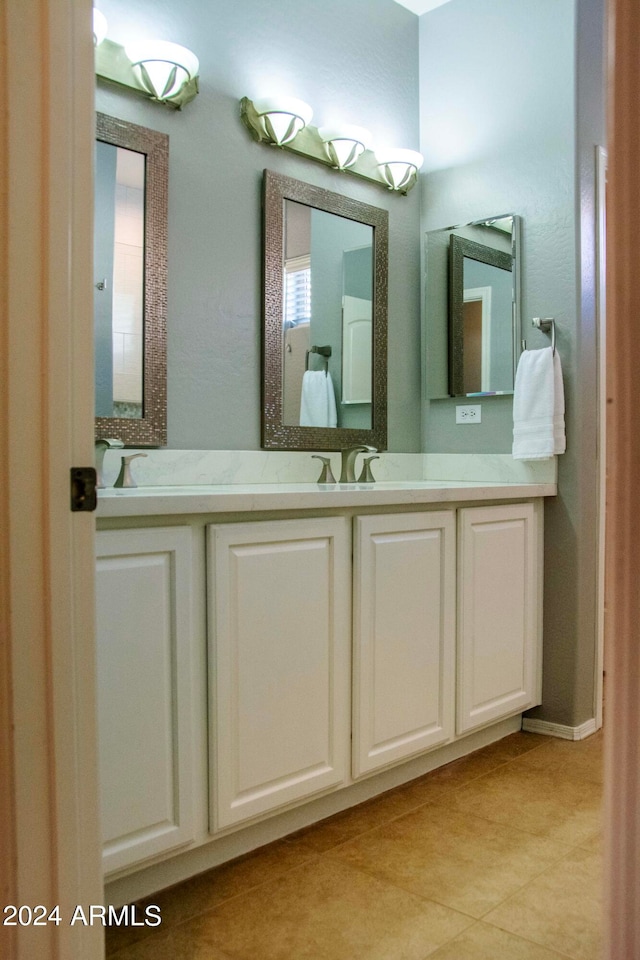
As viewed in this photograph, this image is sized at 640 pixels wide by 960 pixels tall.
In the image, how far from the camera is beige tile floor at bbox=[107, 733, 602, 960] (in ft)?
4.93

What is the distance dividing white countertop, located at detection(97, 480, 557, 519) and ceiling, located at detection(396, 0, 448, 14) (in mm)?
1900

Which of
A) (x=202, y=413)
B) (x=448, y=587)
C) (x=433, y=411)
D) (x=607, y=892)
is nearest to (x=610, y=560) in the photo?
(x=607, y=892)

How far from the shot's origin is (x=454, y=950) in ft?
4.90

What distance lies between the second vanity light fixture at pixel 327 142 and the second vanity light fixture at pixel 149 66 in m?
0.29

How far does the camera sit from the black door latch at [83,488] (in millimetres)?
990

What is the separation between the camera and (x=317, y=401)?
8.77 feet

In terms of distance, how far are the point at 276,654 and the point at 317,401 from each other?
113 centimetres

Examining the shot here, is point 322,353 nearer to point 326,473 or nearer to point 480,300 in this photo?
point 326,473

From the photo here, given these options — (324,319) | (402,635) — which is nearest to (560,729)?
(402,635)

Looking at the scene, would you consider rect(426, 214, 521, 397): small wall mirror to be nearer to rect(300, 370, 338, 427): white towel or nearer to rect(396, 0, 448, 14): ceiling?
rect(300, 370, 338, 427): white towel

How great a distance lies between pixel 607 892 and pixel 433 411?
256 cm

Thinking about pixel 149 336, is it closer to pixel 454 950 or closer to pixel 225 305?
pixel 225 305

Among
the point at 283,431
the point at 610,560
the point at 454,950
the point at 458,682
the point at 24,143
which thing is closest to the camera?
the point at 610,560

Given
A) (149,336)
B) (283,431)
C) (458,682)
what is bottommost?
(458,682)
